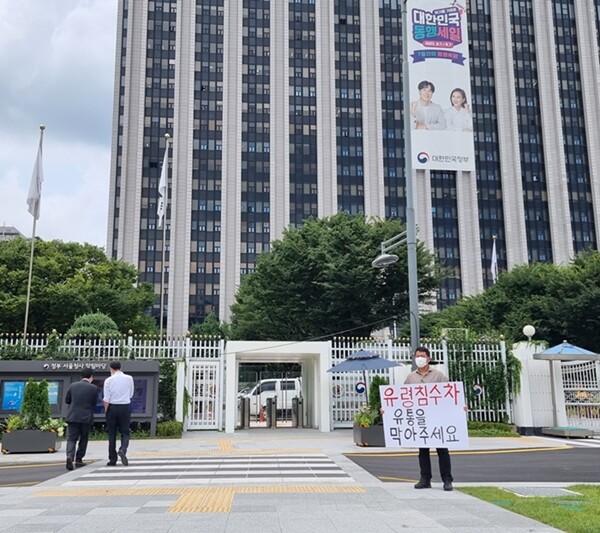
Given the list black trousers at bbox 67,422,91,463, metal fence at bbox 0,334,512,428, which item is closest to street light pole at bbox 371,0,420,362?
metal fence at bbox 0,334,512,428

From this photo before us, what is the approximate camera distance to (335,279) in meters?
35.3

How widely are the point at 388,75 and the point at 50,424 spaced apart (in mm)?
81281

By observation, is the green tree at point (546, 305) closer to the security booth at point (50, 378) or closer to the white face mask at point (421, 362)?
the security booth at point (50, 378)

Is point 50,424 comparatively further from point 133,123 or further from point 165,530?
point 133,123

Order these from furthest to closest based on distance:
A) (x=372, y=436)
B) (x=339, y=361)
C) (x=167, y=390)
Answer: (x=339, y=361)
(x=167, y=390)
(x=372, y=436)

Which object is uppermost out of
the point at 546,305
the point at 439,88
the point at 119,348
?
the point at 439,88

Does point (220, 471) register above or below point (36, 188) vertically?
below

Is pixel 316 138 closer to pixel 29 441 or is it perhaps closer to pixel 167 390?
pixel 167 390

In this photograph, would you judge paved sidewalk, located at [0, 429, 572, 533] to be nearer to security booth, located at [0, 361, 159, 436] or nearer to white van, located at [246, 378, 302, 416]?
security booth, located at [0, 361, 159, 436]

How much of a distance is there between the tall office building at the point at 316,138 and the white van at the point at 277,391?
170 ft

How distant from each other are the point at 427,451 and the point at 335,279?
27025 millimetres

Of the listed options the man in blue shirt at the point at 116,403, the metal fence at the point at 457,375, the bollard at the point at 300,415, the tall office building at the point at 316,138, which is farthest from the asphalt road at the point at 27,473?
the tall office building at the point at 316,138

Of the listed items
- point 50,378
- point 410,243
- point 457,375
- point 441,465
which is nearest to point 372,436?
point 410,243

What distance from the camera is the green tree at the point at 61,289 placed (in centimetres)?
4247
